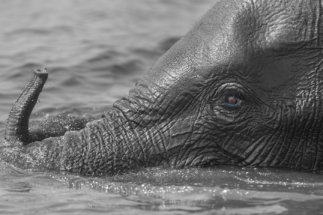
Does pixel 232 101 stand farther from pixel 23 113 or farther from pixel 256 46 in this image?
pixel 23 113

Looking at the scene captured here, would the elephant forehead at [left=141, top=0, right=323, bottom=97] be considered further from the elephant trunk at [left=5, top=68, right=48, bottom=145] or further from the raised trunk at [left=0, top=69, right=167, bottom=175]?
the elephant trunk at [left=5, top=68, right=48, bottom=145]

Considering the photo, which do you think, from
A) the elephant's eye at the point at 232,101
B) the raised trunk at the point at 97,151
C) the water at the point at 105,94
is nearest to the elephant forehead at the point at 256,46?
the elephant's eye at the point at 232,101

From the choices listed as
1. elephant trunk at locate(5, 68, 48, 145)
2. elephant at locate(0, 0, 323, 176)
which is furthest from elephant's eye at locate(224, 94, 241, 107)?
elephant trunk at locate(5, 68, 48, 145)

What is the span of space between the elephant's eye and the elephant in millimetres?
10

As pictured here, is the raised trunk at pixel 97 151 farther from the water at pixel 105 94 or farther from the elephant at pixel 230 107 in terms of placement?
the water at pixel 105 94

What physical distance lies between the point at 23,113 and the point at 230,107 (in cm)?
223

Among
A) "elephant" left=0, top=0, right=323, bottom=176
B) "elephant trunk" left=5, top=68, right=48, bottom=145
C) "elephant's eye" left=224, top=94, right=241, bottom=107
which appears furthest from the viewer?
"elephant trunk" left=5, top=68, right=48, bottom=145

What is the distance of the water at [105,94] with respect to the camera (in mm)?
8195

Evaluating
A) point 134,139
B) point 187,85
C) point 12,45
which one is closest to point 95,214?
point 134,139

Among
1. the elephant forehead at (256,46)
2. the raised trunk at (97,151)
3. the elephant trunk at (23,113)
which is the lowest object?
the raised trunk at (97,151)

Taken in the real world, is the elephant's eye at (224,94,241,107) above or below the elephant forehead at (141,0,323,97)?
below

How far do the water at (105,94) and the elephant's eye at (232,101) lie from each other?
0.65m

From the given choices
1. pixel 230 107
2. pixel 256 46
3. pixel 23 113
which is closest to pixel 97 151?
pixel 23 113

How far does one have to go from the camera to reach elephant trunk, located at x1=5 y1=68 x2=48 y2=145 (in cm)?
917
